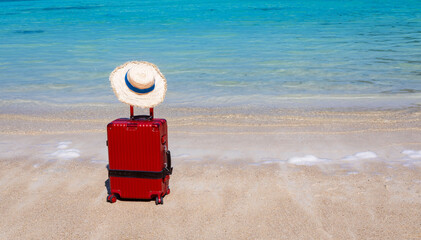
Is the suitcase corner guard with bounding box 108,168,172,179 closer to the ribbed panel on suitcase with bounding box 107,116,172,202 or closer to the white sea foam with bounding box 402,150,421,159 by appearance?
the ribbed panel on suitcase with bounding box 107,116,172,202

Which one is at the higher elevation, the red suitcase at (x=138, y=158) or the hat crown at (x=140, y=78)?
the hat crown at (x=140, y=78)

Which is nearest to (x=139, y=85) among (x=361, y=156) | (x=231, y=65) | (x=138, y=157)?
(x=138, y=157)

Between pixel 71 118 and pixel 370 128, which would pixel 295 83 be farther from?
pixel 71 118

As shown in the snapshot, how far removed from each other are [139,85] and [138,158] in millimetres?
706

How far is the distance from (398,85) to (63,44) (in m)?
16.9

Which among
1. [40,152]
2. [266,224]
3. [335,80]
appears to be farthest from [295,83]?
[266,224]

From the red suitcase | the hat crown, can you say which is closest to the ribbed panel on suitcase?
the red suitcase

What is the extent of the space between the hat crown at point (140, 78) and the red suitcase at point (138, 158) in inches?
12.7

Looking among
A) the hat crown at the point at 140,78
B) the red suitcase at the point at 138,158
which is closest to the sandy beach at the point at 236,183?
the red suitcase at the point at 138,158

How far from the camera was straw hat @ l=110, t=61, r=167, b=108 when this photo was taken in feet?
14.6

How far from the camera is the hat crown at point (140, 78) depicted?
14.6 ft

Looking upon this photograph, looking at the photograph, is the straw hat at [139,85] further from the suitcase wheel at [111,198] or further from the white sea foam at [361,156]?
the white sea foam at [361,156]

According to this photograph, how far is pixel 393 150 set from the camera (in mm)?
6102

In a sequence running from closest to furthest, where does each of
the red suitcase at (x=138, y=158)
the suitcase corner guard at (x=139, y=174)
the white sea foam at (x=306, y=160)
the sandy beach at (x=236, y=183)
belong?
1. the sandy beach at (x=236, y=183)
2. the red suitcase at (x=138, y=158)
3. the suitcase corner guard at (x=139, y=174)
4. the white sea foam at (x=306, y=160)
